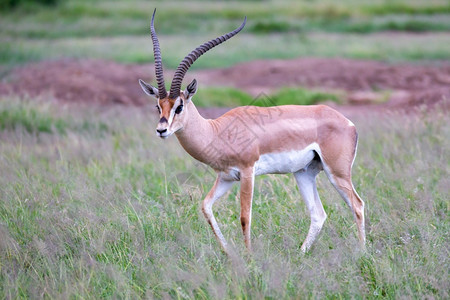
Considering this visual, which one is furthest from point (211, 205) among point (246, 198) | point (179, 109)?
point (179, 109)

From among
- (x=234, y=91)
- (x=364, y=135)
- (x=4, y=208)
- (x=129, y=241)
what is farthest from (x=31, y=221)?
(x=234, y=91)

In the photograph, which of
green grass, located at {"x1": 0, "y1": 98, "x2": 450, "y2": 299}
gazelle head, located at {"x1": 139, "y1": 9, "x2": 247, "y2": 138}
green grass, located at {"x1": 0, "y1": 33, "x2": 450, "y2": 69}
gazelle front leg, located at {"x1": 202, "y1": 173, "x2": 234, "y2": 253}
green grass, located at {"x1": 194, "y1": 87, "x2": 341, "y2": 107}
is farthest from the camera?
green grass, located at {"x1": 0, "y1": 33, "x2": 450, "y2": 69}

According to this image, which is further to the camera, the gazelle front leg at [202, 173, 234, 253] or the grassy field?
the grassy field

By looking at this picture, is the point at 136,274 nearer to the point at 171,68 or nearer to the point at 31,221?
the point at 31,221

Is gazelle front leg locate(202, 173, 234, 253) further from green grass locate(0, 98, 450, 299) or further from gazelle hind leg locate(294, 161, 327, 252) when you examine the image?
gazelle hind leg locate(294, 161, 327, 252)

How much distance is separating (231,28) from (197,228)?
21.0 meters

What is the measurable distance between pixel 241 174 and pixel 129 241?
1057 millimetres

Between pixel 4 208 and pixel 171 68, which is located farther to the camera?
pixel 171 68

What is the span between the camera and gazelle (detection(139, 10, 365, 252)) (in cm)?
514

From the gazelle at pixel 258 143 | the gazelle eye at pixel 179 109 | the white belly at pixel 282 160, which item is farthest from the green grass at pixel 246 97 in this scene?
the gazelle eye at pixel 179 109

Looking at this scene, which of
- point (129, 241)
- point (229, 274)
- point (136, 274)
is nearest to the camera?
point (229, 274)

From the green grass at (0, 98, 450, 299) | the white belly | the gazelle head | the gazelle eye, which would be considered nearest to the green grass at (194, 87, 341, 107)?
the green grass at (0, 98, 450, 299)

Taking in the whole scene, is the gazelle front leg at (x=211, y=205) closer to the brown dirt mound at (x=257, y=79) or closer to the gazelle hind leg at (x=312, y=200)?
the gazelle hind leg at (x=312, y=200)

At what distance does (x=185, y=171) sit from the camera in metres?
7.27
